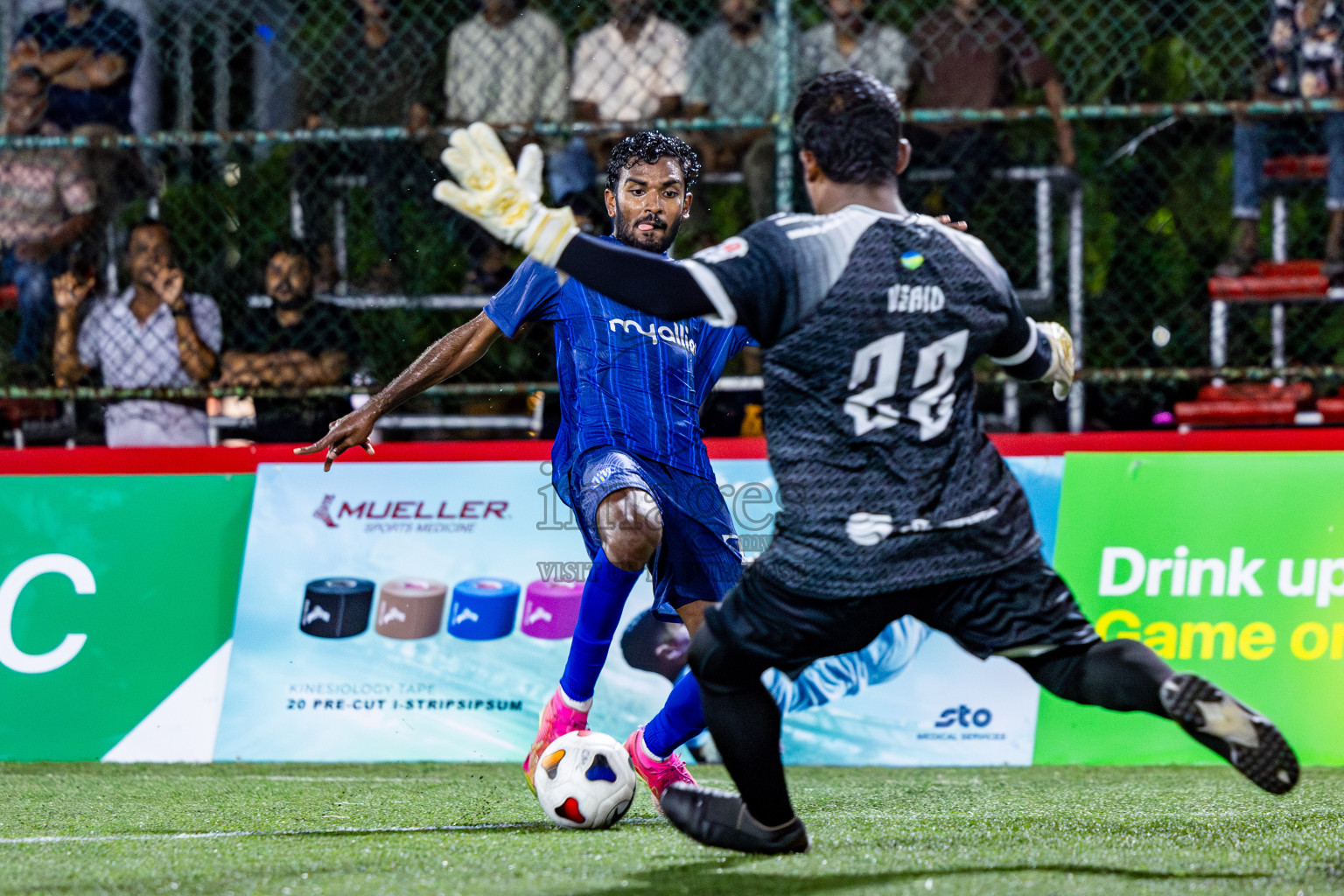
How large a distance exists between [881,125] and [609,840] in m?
1.85

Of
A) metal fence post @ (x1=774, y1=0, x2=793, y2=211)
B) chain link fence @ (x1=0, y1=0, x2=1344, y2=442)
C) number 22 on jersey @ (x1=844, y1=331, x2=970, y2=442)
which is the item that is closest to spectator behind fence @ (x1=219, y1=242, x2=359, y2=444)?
chain link fence @ (x1=0, y1=0, x2=1344, y2=442)

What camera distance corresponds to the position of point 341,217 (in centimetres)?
673

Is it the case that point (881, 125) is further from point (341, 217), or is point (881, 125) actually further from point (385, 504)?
point (341, 217)

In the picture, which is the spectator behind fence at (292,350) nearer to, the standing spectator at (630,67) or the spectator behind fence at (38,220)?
the spectator behind fence at (38,220)

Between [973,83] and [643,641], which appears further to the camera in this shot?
[973,83]

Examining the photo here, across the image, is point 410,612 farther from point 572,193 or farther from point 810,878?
point 810,878

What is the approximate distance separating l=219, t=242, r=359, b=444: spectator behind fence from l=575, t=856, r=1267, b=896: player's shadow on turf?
3.75 metres

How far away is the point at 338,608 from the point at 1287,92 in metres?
4.88

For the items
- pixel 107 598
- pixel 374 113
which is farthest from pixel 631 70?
pixel 107 598

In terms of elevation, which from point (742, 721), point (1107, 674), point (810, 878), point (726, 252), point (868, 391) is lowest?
point (810, 878)

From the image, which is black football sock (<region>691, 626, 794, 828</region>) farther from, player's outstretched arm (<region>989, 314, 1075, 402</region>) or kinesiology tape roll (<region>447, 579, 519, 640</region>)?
kinesiology tape roll (<region>447, 579, 519, 640</region>)

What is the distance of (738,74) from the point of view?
673 cm

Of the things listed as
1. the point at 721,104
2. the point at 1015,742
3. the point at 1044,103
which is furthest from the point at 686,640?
the point at 1044,103

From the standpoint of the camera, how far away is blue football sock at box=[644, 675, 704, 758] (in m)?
3.90
